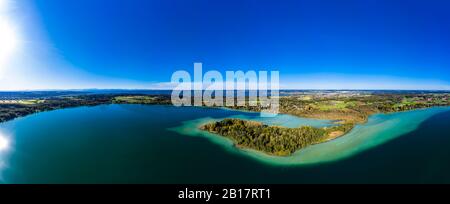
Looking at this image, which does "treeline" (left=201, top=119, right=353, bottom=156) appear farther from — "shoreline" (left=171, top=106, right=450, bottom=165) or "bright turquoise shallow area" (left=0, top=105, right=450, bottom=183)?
"bright turquoise shallow area" (left=0, top=105, right=450, bottom=183)

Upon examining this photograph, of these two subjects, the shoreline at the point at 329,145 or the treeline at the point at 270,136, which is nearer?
the shoreline at the point at 329,145

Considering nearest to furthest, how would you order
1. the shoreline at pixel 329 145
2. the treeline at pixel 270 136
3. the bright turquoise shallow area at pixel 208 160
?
the bright turquoise shallow area at pixel 208 160 < the shoreline at pixel 329 145 < the treeline at pixel 270 136

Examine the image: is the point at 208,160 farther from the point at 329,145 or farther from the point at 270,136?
the point at 329,145

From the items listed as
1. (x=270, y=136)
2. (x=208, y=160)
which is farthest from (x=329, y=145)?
(x=208, y=160)

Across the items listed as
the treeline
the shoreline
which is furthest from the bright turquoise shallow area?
the treeline

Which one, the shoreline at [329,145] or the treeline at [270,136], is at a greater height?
the treeline at [270,136]

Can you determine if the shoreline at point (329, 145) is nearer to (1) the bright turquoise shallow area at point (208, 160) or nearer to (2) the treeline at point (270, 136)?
(1) the bright turquoise shallow area at point (208, 160)

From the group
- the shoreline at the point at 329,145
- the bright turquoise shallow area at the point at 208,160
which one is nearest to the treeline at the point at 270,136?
the shoreline at the point at 329,145

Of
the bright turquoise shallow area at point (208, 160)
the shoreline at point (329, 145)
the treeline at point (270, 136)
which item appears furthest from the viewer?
the treeline at point (270, 136)
